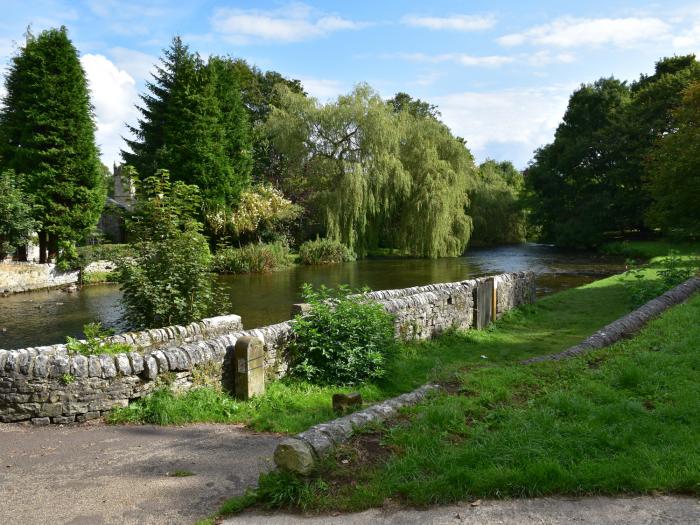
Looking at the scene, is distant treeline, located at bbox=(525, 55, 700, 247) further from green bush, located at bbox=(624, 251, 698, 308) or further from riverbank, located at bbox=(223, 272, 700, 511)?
riverbank, located at bbox=(223, 272, 700, 511)

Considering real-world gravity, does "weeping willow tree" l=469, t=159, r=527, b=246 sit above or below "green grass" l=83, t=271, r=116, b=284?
above

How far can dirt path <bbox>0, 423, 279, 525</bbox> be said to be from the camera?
13.7 feet

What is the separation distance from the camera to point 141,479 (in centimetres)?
475

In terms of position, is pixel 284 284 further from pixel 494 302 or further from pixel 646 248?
pixel 646 248

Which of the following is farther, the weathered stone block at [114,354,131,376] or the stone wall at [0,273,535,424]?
the weathered stone block at [114,354,131,376]

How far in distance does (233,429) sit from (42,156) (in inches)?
871

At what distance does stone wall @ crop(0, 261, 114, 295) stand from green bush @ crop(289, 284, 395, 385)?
13879mm

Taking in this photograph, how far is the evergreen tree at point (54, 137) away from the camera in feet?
76.7

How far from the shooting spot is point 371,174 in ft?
109

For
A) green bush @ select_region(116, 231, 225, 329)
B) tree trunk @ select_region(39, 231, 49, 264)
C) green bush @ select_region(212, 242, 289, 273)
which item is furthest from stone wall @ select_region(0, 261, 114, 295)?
green bush @ select_region(116, 231, 225, 329)

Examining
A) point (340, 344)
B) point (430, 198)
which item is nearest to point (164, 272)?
point (340, 344)

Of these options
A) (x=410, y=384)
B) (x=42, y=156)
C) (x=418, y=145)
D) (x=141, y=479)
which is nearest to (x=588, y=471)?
(x=141, y=479)

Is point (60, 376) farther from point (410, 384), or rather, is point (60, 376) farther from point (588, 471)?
point (588, 471)

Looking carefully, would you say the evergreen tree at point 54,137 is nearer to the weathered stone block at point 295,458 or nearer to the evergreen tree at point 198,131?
the evergreen tree at point 198,131
